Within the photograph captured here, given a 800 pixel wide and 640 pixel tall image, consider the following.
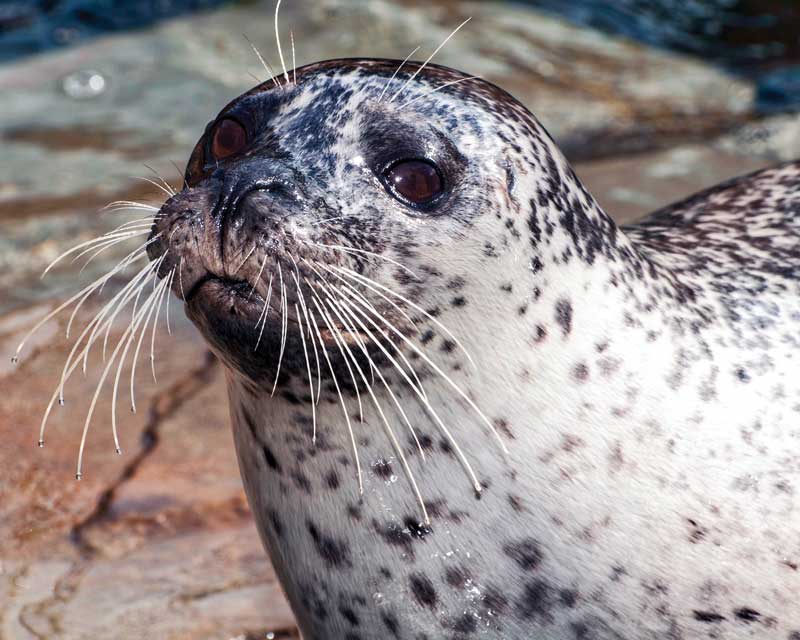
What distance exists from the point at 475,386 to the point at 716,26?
7.32 metres

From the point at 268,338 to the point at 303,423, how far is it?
303 millimetres

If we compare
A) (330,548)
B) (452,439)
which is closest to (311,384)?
(452,439)

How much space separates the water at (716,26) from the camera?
29.5 feet

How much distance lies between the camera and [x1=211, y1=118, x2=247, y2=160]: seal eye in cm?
308

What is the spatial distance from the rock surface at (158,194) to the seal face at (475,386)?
2.92 ft

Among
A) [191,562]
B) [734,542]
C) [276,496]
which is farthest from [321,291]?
[191,562]

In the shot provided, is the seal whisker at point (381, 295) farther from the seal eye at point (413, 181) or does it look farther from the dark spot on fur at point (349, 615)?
the dark spot on fur at point (349, 615)

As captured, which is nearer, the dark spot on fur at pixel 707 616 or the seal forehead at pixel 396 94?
the seal forehead at pixel 396 94

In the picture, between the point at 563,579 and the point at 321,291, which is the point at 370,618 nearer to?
the point at 563,579

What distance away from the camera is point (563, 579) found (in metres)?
3.07

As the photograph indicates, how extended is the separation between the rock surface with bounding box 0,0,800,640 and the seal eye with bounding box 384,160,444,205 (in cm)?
112

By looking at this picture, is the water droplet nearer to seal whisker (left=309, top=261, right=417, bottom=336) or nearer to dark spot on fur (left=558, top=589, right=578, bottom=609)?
seal whisker (left=309, top=261, right=417, bottom=336)

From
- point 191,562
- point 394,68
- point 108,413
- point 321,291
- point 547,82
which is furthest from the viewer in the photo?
point 547,82

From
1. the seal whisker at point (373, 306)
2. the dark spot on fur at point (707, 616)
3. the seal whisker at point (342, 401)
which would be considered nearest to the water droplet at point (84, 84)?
the seal whisker at point (342, 401)
